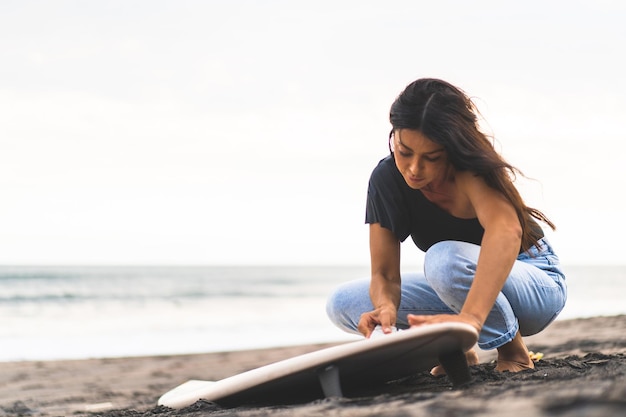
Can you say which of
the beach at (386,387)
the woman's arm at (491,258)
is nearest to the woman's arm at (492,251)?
the woman's arm at (491,258)

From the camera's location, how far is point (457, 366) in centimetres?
203

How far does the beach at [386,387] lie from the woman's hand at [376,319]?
0.20 metres

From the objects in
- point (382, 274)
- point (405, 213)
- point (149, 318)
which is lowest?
point (149, 318)

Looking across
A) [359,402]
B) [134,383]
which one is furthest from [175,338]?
[359,402]

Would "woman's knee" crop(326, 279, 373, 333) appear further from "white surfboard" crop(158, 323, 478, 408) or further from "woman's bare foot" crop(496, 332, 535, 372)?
"woman's bare foot" crop(496, 332, 535, 372)

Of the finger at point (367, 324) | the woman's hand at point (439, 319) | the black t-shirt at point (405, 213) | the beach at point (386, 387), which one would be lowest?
the beach at point (386, 387)

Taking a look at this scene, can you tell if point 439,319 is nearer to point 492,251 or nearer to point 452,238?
point 492,251

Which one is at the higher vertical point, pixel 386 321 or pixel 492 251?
pixel 492 251

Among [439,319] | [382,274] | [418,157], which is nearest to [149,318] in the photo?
[382,274]

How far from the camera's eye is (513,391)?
1.54 m

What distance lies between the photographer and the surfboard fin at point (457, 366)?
2.00 m

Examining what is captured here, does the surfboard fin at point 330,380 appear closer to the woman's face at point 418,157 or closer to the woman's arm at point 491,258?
the woman's arm at point 491,258

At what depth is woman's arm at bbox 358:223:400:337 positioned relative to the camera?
228 centimetres

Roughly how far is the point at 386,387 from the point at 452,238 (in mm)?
577
